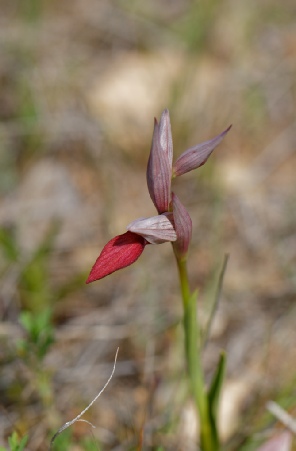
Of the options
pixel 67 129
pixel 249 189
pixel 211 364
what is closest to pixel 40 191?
pixel 67 129

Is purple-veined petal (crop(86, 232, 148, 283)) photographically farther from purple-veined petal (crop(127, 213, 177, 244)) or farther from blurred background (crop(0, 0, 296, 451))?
blurred background (crop(0, 0, 296, 451))

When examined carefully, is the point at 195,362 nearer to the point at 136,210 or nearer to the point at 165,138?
the point at 165,138

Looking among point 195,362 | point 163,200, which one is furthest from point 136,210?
point 163,200

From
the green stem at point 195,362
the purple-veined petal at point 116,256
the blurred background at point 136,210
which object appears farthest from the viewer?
the blurred background at point 136,210

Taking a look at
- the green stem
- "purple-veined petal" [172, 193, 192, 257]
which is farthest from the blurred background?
"purple-veined petal" [172, 193, 192, 257]

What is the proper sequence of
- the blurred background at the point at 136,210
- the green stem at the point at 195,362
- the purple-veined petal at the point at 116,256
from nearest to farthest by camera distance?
1. the purple-veined petal at the point at 116,256
2. the green stem at the point at 195,362
3. the blurred background at the point at 136,210

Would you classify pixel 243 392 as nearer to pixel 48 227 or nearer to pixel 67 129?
pixel 48 227

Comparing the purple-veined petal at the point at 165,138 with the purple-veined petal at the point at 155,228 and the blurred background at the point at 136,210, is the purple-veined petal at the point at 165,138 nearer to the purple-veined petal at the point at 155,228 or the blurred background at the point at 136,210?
the purple-veined petal at the point at 155,228

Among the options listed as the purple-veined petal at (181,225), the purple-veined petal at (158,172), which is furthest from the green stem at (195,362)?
the purple-veined petal at (158,172)
